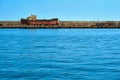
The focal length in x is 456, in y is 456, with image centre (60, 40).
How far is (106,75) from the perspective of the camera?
82.3 ft

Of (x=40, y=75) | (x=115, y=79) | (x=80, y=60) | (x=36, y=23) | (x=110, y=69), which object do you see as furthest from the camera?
(x=36, y=23)

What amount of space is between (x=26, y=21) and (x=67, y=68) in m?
136

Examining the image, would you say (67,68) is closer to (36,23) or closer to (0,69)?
(0,69)

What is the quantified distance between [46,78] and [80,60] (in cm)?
922

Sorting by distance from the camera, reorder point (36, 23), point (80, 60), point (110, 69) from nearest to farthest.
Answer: point (110, 69), point (80, 60), point (36, 23)

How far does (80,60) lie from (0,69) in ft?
24.2

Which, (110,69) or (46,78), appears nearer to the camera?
(46,78)

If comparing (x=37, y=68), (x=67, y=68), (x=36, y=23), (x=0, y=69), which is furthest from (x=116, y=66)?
(x=36, y=23)

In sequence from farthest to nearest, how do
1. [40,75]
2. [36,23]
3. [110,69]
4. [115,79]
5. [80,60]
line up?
[36,23] < [80,60] < [110,69] < [40,75] < [115,79]

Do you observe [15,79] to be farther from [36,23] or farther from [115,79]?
[36,23]

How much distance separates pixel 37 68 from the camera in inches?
1124

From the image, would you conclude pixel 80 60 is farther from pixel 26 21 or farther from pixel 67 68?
pixel 26 21

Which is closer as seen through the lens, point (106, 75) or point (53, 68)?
point (106, 75)

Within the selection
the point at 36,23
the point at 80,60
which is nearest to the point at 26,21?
the point at 36,23
